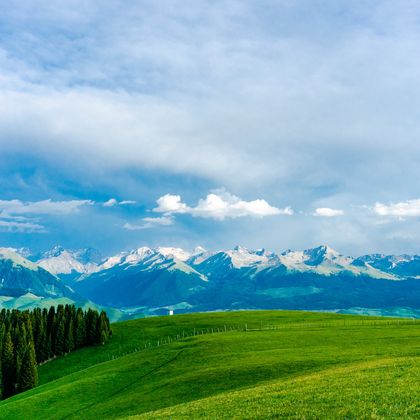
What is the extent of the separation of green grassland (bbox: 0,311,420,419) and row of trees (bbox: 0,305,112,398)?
6925mm

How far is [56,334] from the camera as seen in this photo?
140 m

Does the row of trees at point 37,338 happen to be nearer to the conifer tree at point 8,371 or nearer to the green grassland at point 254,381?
the conifer tree at point 8,371

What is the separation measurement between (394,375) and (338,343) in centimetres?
4002

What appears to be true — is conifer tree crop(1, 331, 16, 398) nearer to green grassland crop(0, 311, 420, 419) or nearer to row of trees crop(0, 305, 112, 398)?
row of trees crop(0, 305, 112, 398)

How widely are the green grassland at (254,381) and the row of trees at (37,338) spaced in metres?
6.93

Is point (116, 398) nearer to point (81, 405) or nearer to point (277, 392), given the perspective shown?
point (81, 405)

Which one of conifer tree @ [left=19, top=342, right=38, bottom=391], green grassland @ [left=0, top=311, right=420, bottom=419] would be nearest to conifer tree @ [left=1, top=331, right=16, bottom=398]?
conifer tree @ [left=19, top=342, right=38, bottom=391]

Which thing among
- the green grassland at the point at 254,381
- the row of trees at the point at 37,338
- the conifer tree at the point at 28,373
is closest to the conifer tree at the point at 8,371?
the row of trees at the point at 37,338

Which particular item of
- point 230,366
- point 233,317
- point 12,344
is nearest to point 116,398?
point 230,366

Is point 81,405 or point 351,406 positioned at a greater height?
point 351,406

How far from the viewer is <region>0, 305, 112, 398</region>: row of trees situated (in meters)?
114

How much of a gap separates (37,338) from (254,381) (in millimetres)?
103878

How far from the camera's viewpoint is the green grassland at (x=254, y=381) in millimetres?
30859

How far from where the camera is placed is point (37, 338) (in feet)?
449
